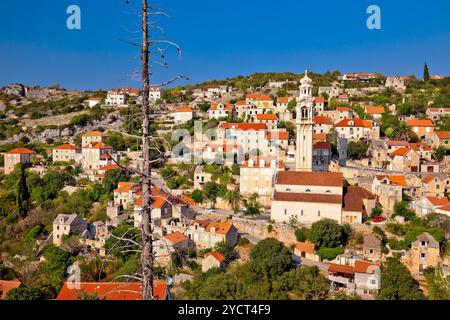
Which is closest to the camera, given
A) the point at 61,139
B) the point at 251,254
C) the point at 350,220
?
the point at 251,254

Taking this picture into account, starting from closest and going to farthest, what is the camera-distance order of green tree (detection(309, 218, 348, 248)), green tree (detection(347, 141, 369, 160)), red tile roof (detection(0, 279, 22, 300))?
red tile roof (detection(0, 279, 22, 300))
green tree (detection(309, 218, 348, 248))
green tree (detection(347, 141, 369, 160))

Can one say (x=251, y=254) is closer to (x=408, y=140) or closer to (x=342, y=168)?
(x=342, y=168)

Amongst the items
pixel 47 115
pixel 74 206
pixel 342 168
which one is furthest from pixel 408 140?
pixel 47 115

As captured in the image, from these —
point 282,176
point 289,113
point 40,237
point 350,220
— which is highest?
point 289,113

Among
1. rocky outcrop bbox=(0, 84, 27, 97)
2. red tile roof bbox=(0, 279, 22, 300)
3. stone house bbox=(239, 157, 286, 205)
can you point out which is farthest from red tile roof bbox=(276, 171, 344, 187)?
rocky outcrop bbox=(0, 84, 27, 97)

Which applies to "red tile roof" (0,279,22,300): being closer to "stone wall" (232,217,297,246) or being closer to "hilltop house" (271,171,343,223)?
"stone wall" (232,217,297,246)

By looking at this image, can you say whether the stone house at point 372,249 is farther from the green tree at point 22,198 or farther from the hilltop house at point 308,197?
the green tree at point 22,198
